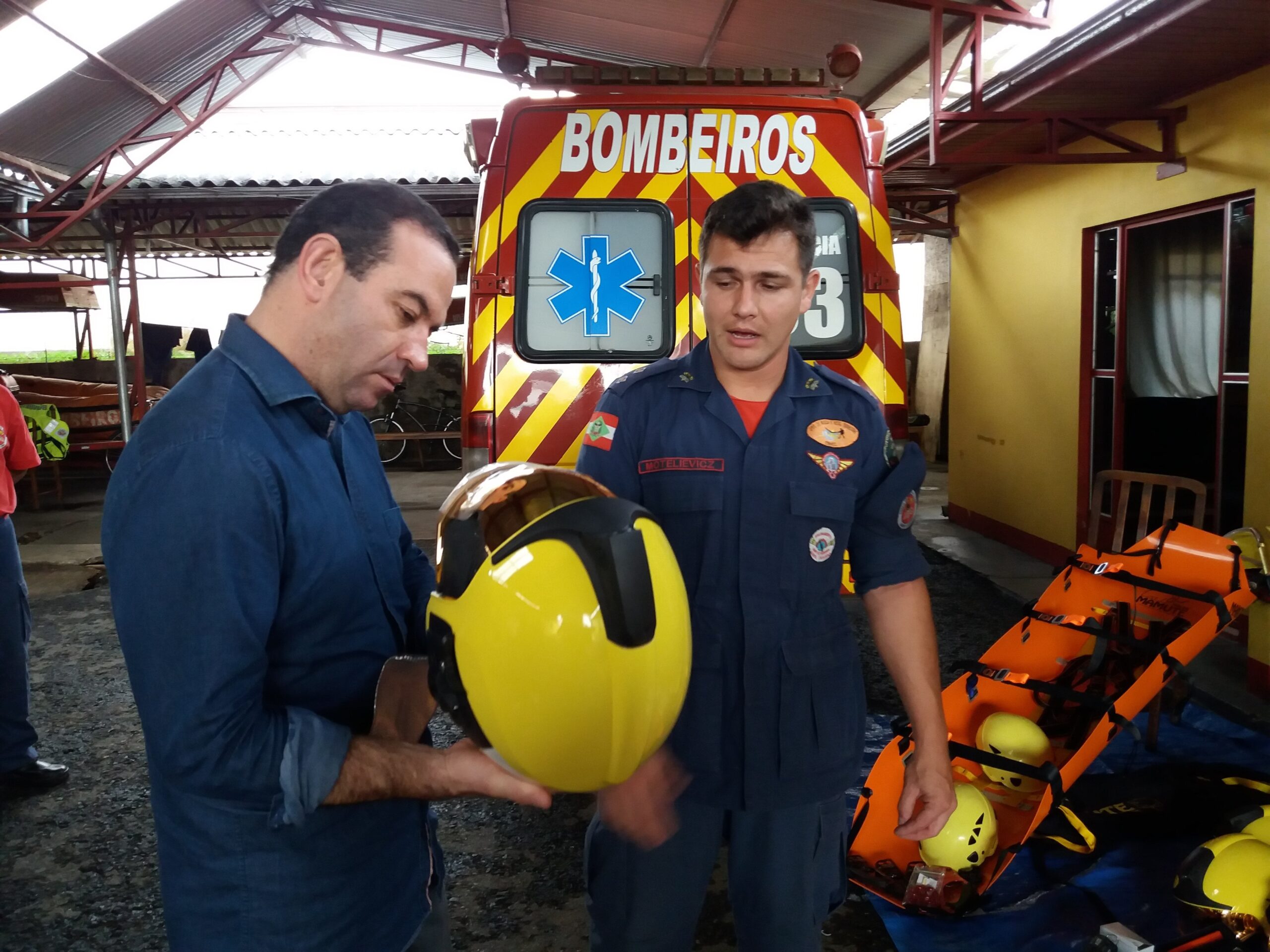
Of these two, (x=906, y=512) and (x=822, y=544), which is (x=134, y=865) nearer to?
(x=822, y=544)

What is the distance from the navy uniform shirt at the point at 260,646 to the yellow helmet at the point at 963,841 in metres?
1.62

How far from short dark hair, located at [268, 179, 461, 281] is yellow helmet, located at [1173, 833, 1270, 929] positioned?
2400 mm

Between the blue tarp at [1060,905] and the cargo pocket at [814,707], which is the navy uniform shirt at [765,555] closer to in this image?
the cargo pocket at [814,707]

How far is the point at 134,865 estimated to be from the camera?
281 cm

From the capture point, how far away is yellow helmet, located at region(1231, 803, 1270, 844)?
7.72 ft

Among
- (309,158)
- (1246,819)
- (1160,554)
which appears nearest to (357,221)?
(1246,819)

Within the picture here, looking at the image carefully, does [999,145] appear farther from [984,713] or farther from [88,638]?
[88,638]

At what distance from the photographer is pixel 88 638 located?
5195mm

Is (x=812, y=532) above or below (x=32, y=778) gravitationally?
above

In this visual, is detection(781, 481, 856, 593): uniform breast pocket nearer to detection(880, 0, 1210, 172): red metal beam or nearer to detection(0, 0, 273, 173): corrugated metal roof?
detection(880, 0, 1210, 172): red metal beam

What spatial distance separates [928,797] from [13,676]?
340 centimetres

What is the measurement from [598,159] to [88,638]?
4.27 metres

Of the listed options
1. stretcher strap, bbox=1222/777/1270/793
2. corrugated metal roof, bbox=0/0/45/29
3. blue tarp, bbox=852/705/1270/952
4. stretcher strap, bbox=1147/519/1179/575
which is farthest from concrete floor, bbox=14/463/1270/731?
corrugated metal roof, bbox=0/0/45/29

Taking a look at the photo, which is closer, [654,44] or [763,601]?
[763,601]
